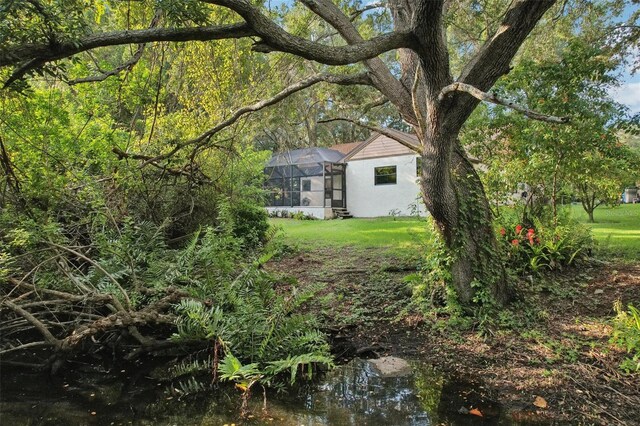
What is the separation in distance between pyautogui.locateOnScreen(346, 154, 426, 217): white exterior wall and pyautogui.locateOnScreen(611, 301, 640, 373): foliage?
52.1 ft

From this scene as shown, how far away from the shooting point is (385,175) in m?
21.5

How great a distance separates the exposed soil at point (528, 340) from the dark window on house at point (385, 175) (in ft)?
47.5

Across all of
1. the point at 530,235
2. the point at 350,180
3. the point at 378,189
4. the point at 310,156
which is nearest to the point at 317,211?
the point at 350,180

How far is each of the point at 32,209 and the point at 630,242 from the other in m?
11.7

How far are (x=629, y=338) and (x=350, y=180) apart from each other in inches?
777

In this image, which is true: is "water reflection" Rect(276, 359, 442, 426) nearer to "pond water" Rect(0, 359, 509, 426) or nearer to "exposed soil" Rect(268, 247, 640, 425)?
"pond water" Rect(0, 359, 509, 426)

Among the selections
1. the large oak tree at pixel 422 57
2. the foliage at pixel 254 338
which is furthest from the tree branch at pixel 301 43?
the foliage at pixel 254 338

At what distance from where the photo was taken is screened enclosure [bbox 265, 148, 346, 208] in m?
22.4

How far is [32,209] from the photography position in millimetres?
4797

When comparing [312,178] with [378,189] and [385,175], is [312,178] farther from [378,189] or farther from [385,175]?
[385,175]

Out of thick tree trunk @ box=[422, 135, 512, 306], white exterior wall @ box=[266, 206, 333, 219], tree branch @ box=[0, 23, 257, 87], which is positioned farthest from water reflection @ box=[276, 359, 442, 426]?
white exterior wall @ box=[266, 206, 333, 219]

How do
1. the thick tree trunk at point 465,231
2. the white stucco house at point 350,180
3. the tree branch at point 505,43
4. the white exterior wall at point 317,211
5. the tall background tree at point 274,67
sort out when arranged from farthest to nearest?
the white exterior wall at point 317,211 < the white stucco house at point 350,180 < the thick tree trunk at point 465,231 < the tree branch at point 505,43 < the tall background tree at point 274,67

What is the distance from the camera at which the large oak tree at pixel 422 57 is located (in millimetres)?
3100

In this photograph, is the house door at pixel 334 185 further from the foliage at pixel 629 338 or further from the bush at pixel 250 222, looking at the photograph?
the foliage at pixel 629 338
